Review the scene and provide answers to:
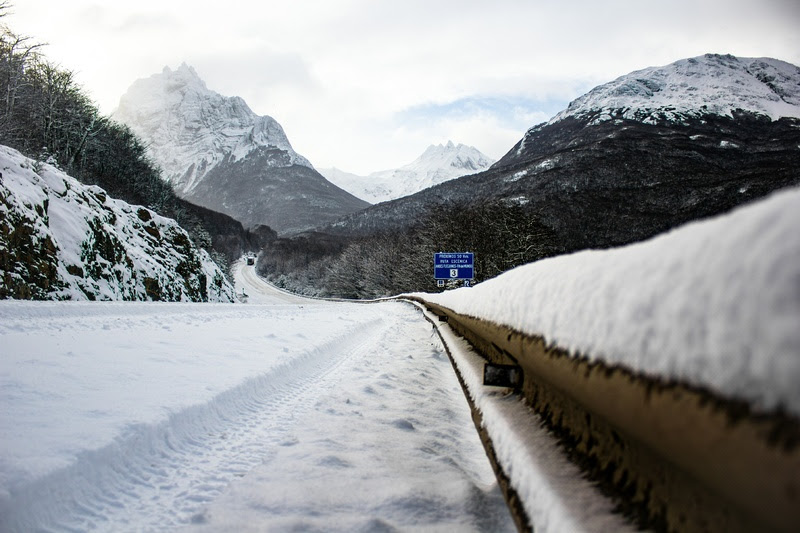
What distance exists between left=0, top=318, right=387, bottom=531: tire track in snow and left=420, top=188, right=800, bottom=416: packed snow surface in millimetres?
2339

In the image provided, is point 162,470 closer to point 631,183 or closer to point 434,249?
point 434,249

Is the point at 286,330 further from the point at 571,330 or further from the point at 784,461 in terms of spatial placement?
the point at 784,461

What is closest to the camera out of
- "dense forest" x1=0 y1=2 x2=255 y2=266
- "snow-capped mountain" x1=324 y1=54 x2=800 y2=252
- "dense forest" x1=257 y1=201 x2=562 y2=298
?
"dense forest" x1=0 y1=2 x2=255 y2=266

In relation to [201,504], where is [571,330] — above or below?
above

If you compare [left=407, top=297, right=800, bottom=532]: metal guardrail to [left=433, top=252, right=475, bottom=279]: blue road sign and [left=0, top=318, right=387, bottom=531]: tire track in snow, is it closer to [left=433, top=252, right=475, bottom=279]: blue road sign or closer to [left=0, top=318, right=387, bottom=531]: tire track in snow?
[left=0, top=318, right=387, bottom=531]: tire track in snow

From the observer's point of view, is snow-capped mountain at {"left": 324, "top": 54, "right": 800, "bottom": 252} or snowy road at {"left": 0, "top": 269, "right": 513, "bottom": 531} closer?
snowy road at {"left": 0, "top": 269, "right": 513, "bottom": 531}

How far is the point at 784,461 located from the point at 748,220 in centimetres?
30

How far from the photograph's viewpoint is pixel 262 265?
11600 cm

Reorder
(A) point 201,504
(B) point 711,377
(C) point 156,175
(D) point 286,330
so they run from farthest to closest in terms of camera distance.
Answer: (C) point 156,175
(D) point 286,330
(A) point 201,504
(B) point 711,377

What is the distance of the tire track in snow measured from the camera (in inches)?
84.9

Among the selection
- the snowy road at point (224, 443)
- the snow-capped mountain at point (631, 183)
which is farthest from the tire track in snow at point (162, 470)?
the snow-capped mountain at point (631, 183)

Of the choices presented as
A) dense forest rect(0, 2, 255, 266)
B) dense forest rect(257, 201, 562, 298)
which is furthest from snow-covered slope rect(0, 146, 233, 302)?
dense forest rect(257, 201, 562, 298)

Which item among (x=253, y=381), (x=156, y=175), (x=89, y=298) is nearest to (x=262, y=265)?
(x=156, y=175)

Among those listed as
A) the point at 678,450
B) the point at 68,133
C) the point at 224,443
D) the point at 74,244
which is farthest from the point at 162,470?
the point at 68,133
